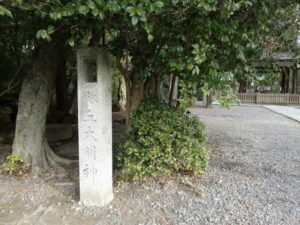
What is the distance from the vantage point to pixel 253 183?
3146 millimetres

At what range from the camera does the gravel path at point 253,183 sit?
2.35 m

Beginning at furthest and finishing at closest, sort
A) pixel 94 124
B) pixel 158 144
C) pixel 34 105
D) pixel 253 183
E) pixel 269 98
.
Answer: pixel 269 98 → pixel 34 105 → pixel 253 183 → pixel 158 144 → pixel 94 124

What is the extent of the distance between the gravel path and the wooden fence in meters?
14.3

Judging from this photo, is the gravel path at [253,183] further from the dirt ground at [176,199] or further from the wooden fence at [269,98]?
the wooden fence at [269,98]

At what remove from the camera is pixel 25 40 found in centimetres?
376

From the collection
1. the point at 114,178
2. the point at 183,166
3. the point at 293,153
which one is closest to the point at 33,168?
the point at 114,178

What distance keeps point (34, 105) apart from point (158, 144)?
212 centimetres

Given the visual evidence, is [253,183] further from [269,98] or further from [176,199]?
[269,98]

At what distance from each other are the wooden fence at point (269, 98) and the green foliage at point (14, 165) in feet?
60.5

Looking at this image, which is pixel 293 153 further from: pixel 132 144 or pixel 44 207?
pixel 44 207

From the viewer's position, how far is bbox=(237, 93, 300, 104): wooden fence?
18109 millimetres

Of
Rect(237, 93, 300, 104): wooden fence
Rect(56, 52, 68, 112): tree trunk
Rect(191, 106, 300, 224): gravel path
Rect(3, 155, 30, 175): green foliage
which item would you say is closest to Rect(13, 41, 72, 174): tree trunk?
Rect(3, 155, 30, 175): green foliage

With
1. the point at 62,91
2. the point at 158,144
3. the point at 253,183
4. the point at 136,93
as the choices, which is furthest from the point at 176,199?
the point at 62,91

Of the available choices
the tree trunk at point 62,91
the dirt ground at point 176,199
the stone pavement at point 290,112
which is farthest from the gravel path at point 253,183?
the stone pavement at point 290,112
